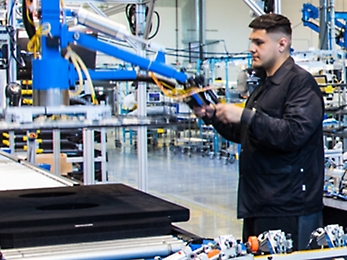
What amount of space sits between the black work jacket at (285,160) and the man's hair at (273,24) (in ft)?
0.45

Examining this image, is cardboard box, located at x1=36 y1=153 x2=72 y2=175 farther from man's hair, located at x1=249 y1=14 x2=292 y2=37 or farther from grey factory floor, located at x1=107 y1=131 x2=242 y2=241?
man's hair, located at x1=249 y1=14 x2=292 y2=37

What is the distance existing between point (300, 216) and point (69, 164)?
4154 mm

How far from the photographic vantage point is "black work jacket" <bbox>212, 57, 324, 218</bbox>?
2236 millimetres

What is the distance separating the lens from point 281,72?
7.69ft

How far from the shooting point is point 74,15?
70.0 inches

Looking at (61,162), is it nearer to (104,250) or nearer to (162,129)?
(162,129)

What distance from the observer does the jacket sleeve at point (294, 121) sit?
2.11m

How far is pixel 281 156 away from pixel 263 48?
0.41 m

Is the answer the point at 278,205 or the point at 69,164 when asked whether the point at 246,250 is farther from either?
the point at 69,164

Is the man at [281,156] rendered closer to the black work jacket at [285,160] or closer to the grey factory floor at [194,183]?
the black work jacket at [285,160]

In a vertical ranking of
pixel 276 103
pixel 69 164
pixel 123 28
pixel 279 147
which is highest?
pixel 123 28

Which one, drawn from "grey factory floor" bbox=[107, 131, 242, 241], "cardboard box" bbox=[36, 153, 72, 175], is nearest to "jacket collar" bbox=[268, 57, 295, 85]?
"grey factory floor" bbox=[107, 131, 242, 241]

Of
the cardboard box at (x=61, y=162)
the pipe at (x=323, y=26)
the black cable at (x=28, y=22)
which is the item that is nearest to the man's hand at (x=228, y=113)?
the black cable at (x=28, y=22)

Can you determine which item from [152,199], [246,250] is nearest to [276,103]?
[152,199]
